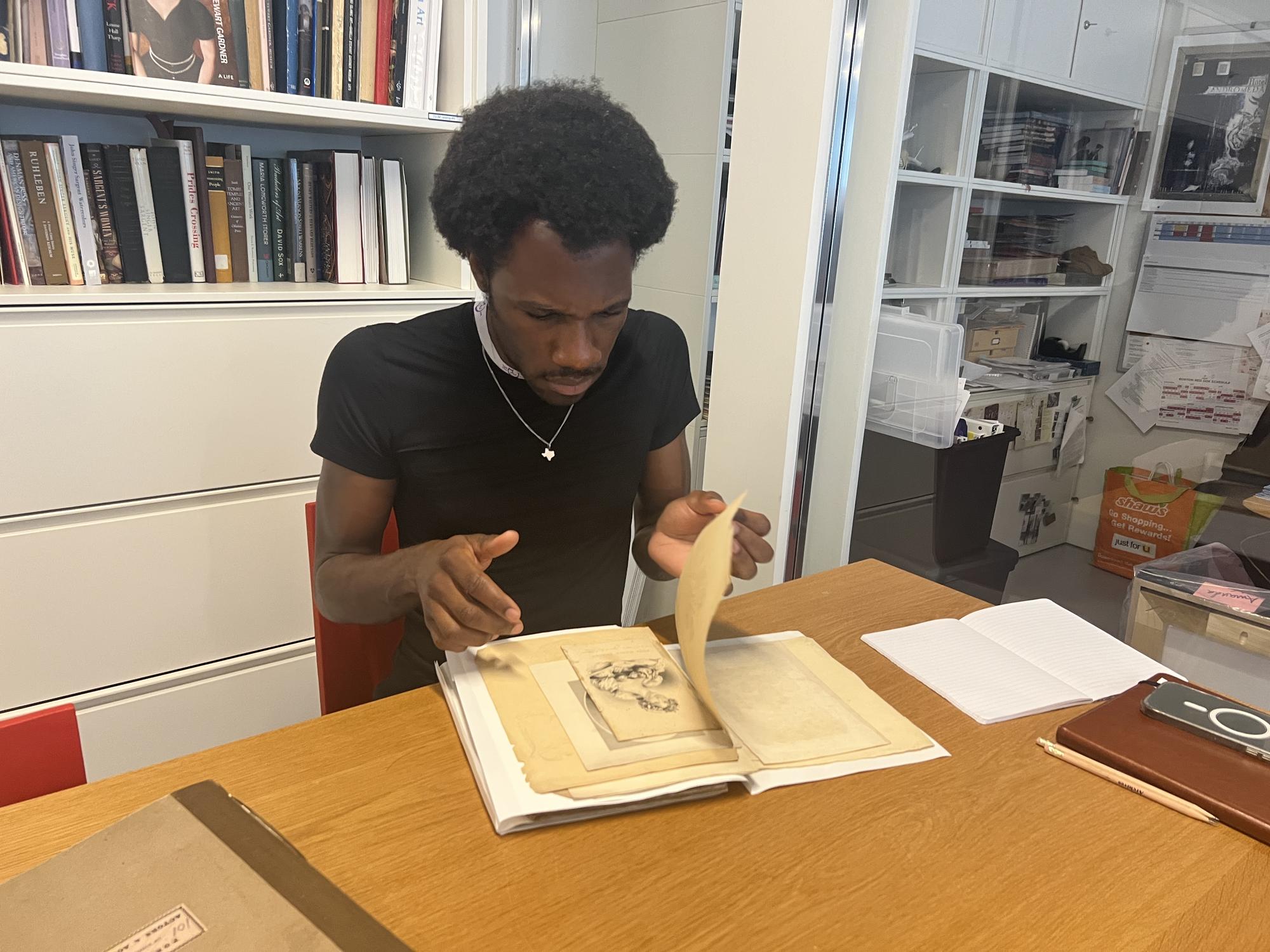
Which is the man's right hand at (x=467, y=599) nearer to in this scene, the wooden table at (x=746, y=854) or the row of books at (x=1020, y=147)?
the wooden table at (x=746, y=854)

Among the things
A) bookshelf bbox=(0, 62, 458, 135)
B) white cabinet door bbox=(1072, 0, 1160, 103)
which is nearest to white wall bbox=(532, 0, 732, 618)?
bookshelf bbox=(0, 62, 458, 135)

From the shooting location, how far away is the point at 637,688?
0.90 m

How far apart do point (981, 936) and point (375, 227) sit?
6.23 feet

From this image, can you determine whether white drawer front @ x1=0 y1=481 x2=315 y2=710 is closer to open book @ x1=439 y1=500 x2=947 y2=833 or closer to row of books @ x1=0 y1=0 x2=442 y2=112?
row of books @ x1=0 y1=0 x2=442 y2=112

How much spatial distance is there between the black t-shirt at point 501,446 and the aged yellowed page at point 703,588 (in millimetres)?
510

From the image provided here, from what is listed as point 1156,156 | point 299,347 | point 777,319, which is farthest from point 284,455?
point 1156,156

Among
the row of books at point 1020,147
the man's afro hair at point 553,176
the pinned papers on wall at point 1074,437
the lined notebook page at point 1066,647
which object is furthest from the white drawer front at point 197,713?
the row of books at point 1020,147

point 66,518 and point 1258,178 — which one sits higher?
point 1258,178

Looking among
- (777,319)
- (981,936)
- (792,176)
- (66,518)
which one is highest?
(792,176)

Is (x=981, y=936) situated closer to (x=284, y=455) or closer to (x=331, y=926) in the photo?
(x=331, y=926)

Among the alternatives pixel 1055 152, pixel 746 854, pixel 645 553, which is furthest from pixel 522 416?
pixel 1055 152

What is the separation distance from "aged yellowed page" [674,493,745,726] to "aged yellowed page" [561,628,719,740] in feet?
0.19

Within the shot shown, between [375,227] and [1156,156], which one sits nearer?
[1156,156]

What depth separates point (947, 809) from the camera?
0.81 m
